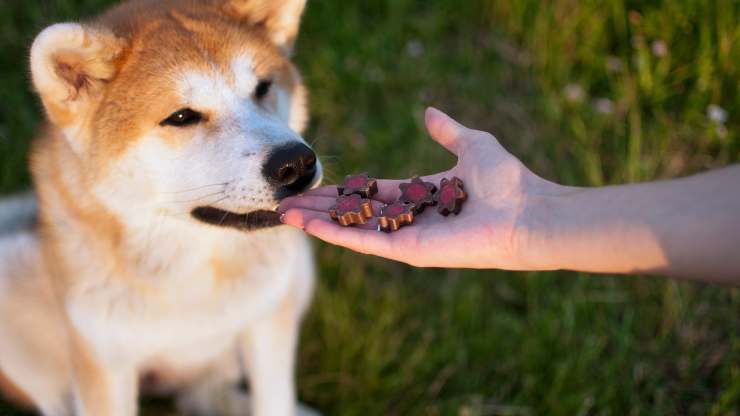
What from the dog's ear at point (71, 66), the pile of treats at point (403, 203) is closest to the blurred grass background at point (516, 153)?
the dog's ear at point (71, 66)

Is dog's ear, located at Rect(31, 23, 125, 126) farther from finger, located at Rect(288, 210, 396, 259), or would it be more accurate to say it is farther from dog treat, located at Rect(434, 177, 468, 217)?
dog treat, located at Rect(434, 177, 468, 217)

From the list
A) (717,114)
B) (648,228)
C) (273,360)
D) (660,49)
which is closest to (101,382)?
(273,360)

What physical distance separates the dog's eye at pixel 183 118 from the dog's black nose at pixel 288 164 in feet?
1.02

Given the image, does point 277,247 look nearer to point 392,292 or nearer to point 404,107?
point 392,292

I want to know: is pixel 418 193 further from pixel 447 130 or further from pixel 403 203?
pixel 447 130

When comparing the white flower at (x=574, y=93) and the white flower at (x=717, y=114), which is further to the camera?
the white flower at (x=574, y=93)

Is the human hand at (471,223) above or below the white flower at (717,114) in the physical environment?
below

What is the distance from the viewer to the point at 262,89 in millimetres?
2385

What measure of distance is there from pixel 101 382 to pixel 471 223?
1.31 metres

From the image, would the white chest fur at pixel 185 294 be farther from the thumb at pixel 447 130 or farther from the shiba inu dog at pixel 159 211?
the thumb at pixel 447 130

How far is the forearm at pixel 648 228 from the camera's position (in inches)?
65.1


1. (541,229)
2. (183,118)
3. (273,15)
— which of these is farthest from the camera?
Result: (273,15)

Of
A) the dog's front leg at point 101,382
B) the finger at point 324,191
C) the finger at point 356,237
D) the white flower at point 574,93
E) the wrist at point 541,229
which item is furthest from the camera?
the white flower at point 574,93

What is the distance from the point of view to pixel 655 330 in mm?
3006
